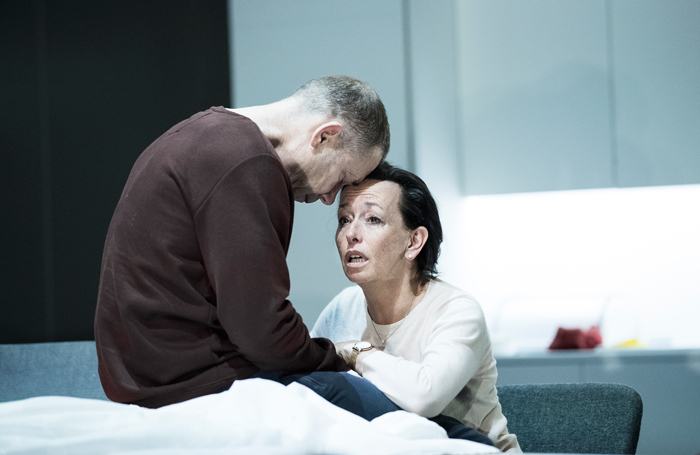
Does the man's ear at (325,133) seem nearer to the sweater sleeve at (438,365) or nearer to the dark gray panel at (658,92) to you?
the sweater sleeve at (438,365)

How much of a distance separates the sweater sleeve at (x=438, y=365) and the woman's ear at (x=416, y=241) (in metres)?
0.23

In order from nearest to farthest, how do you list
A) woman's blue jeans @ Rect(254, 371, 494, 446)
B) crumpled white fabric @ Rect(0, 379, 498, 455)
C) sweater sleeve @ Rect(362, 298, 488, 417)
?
crumpled white fabric @ Rect(0, 379, 498, 455)
woman's blue jeans @ Rect(254, 371, 494, 446)
sweater sleeve @ Rect(362, 298, 488, 417)

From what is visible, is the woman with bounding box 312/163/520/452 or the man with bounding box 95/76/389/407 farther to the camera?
the woman with bounding box 312/163/520/452

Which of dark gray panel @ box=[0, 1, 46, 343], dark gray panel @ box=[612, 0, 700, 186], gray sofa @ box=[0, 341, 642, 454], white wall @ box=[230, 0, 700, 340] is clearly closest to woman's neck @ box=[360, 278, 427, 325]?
gray sofa @ box=[0, 341, 642, 454]

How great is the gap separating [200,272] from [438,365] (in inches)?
24.3

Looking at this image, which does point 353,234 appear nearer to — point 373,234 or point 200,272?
point 373,234

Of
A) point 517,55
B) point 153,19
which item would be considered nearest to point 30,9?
point 153,19

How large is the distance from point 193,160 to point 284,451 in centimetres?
63

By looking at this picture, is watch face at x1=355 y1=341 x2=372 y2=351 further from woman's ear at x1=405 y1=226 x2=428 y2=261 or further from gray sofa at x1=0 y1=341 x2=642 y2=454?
gray sofa at x1=0 y1=341 x2=642 y2=454

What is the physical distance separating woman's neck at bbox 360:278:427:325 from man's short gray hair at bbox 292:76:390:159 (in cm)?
43

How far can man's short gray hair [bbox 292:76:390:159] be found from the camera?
5.38ft

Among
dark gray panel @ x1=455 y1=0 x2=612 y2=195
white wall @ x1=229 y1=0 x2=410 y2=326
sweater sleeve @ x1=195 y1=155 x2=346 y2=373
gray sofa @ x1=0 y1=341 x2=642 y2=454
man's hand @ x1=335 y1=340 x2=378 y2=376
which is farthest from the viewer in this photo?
dark gray panel @ x1=455 y1=0 x2=612 y2=195

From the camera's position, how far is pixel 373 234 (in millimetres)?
1876

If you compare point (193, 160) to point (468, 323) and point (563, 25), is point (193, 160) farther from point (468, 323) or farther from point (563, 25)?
point (563, 25)
